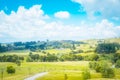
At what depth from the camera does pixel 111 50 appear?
14488 centimetres

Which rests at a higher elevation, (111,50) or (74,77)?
(111,50)

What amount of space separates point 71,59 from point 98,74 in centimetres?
4634

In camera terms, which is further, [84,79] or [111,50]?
[111,50]

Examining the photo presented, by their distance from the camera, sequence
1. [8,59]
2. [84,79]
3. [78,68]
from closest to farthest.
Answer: [84,79] < [78,68] < [8,59]

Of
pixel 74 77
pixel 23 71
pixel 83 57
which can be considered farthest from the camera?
pixel 83 57

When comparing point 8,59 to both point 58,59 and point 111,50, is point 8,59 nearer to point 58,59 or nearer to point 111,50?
point 58,59

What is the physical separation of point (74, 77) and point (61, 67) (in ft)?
84.9

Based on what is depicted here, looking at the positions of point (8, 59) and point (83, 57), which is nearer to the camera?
point (8, 59)

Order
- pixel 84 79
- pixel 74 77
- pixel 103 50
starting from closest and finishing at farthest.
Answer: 1. pixel 84 79
2. pixel 74 77
3. pixel 103 50

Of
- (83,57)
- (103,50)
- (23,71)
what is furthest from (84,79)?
(103,50)

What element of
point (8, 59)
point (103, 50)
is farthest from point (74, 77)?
point (103, 50)

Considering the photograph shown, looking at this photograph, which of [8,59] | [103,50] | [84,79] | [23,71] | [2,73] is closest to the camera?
[84,79]

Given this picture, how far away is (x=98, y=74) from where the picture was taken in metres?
72.2

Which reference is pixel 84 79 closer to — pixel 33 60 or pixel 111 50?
pixel 33 60
